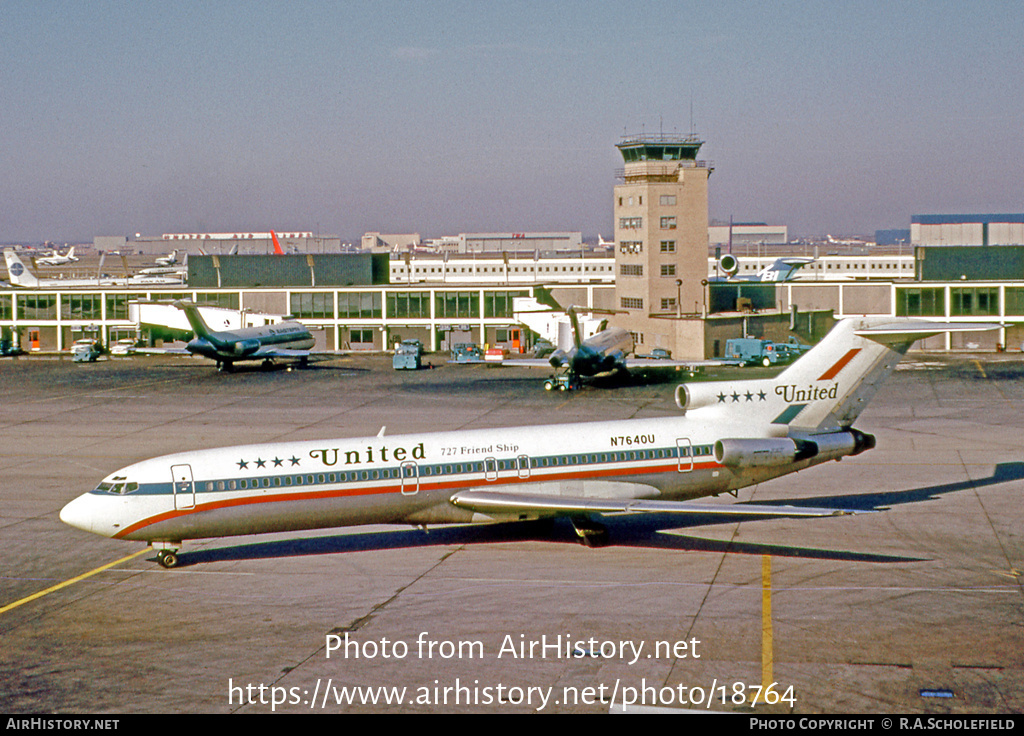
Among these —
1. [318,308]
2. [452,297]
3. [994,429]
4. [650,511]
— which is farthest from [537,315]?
[650,511]

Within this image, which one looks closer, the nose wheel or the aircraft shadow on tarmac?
the nose wheel

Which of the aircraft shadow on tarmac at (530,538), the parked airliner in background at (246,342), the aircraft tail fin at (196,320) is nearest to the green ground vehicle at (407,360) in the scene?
the parked airliner in background at (246,342)

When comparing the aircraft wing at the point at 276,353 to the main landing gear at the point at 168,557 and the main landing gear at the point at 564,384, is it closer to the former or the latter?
the main landing gear at the point at 564,384

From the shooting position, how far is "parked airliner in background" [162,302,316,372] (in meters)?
75.0

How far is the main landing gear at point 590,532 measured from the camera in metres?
29.8

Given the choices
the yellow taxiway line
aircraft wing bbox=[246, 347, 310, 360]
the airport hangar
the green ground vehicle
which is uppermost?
the airport hangar

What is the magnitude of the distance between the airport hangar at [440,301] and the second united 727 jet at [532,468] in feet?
186

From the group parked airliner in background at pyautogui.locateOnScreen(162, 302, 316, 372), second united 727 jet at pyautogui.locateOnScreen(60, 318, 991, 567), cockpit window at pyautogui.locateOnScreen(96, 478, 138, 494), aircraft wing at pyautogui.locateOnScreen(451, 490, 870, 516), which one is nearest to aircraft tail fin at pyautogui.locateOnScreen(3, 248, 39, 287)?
parked airliner in background at pyautogui.locateOnScreen(162, 302, 316, 372)

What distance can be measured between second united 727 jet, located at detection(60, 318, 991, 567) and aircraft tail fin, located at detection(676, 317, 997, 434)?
38mm

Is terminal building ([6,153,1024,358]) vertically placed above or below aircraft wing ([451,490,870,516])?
above

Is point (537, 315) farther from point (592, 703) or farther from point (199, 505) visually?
point (592, 703)

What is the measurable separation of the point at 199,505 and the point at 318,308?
250 ft

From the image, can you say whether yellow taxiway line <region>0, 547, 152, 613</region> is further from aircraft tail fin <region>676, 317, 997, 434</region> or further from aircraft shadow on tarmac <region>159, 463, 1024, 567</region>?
aircraft tail fin <region>676, 317, 997, 434</region>

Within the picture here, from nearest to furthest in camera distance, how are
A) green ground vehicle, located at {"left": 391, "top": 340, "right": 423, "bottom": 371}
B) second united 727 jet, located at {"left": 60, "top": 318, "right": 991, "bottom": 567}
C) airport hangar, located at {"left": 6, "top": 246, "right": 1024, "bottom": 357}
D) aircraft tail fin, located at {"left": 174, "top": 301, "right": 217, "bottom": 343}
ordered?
second united 727 jet, located at {"left": 60, "top": 318, "right": 991, "bottom": 567} < aircraft tail fin, located at {"left": 174, "top": 301, "right": 217, "bottom": 343} < green ground vehicle, located at {"left": 391, "top": 340, "right": 423, "bottom": 371} < airport hangar, located at {"left": 6, "top": 246, "right": 1024, "bottom": 357}
